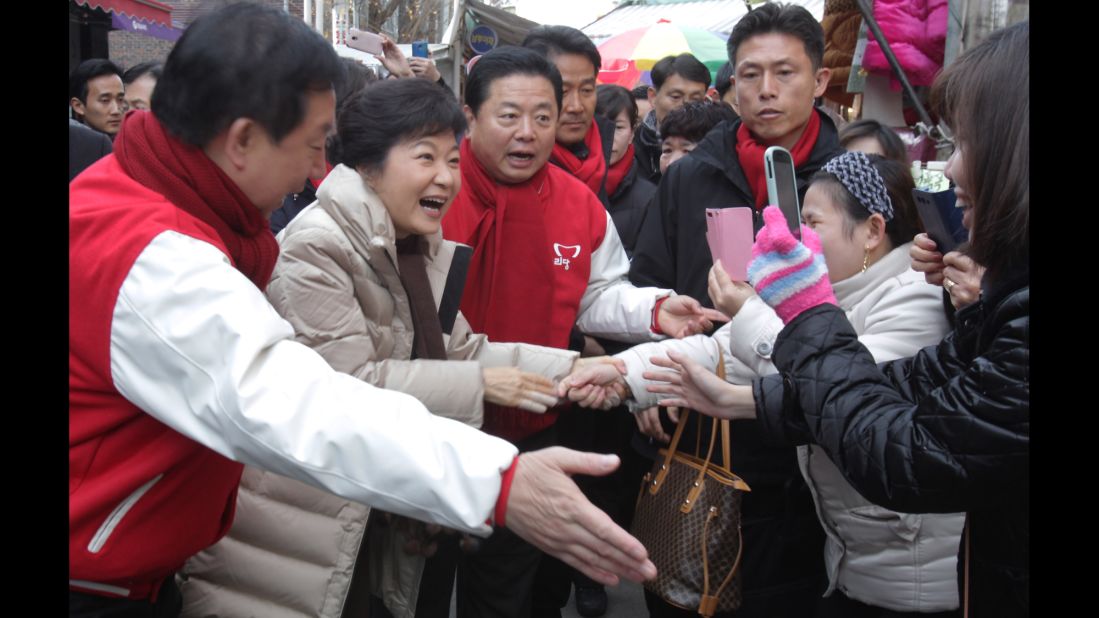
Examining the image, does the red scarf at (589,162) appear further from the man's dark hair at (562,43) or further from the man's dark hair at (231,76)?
the man's dark hair at (231,76)

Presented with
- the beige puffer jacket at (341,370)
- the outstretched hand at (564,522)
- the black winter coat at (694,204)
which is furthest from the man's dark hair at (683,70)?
the outstretched hand at (564,522)

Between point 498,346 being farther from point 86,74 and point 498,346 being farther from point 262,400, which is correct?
point 86,74

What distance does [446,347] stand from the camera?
288cm

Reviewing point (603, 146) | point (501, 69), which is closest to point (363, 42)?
point (603, 146)

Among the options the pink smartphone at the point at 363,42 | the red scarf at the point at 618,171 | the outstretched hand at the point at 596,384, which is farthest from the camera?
the red scarf at the point at 618,171

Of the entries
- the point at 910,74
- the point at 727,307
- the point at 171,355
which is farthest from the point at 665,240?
the point at 171,355

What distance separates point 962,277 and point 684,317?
1.23 m

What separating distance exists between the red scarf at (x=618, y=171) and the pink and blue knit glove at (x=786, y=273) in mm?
3037

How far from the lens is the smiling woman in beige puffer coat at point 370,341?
7.58ft

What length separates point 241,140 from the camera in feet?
5.92

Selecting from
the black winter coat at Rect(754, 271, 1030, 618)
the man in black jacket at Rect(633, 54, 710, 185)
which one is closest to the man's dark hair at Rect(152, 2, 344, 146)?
the black winter coat at Rect(754, 271, 1030, 618)

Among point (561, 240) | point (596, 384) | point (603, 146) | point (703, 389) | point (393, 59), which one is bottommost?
point (596, 384)

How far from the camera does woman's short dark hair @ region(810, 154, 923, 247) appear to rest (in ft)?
9.40

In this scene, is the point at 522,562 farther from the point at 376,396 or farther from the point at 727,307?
the point at 376,396
